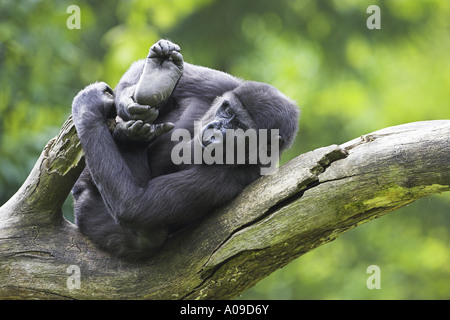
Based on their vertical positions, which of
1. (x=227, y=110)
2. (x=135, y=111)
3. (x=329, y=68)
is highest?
(x=329, y=68)

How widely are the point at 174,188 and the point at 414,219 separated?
12045 mm

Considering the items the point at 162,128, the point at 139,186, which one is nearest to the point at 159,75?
the point at 162,128

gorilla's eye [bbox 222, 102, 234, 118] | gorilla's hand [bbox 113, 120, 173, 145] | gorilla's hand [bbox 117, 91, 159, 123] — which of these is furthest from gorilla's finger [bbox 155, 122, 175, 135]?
gorilla's eye [bbox 222, 102, 234, 118]

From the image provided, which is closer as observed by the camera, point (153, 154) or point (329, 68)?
point (153, 154)

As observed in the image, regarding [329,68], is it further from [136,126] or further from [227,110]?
[136,126]

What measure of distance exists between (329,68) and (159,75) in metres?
10.2

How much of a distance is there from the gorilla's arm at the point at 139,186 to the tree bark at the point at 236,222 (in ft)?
0.76

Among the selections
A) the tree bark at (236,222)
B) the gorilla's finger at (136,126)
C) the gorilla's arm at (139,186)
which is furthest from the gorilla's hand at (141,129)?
the tree bark at (236,222)

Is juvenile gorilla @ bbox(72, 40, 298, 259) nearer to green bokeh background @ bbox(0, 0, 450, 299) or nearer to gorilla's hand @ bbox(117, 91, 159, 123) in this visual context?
gorilla's hand @ bbox(117, 91, 159, 123)

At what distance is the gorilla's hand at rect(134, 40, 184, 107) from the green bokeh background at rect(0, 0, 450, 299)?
5.65m

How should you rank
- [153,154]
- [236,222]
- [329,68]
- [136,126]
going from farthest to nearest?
[329,68] < [153,154] < [236,222] < [136,126]

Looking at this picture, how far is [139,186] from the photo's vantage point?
4.74m

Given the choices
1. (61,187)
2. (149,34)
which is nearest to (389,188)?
(61,187)

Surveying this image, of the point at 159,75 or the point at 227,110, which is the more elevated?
the point at 159,75
